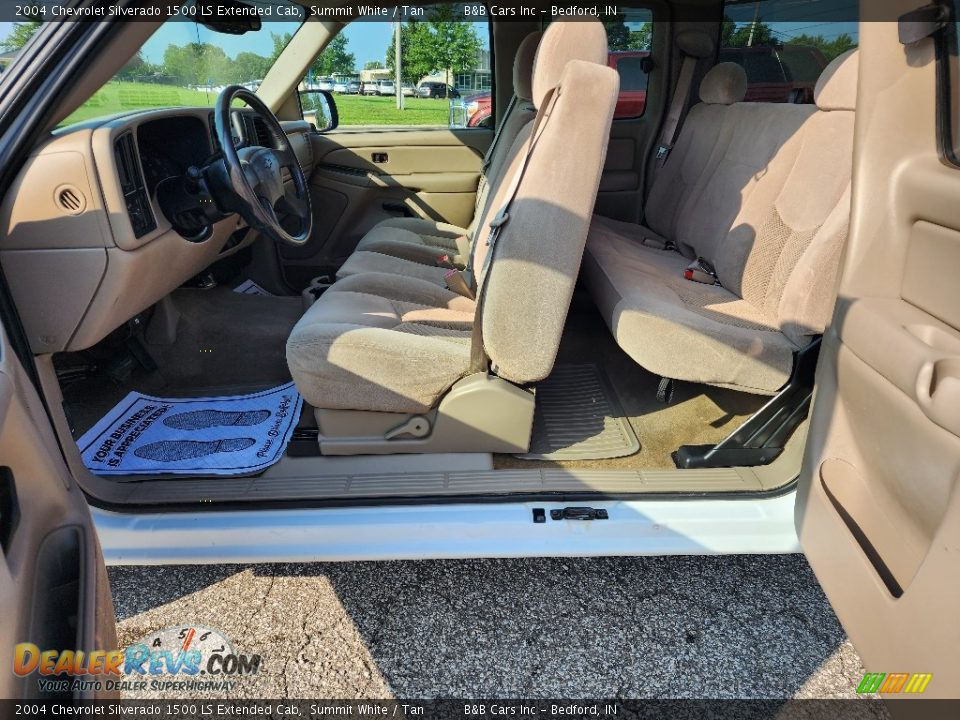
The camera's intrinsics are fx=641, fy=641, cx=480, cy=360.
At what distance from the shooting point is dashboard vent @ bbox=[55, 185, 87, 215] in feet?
4.58

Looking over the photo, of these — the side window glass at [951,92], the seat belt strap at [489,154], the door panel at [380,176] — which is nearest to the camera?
the side window glass at [951,92]

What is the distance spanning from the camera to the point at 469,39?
304 cm

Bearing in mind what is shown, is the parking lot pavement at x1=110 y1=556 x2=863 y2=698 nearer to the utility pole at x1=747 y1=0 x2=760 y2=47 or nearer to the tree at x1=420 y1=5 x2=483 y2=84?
the utility pole at x1=747 y1=0 x2=760 y2=47

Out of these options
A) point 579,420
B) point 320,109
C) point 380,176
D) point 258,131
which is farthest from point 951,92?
point 320,109

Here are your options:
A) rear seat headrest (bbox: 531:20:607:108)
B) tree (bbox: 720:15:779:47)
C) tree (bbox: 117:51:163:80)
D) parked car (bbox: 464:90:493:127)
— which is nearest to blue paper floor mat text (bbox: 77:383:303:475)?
tree (bbox: 117:51:163:80)

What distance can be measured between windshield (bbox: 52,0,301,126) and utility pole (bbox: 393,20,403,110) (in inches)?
17.7

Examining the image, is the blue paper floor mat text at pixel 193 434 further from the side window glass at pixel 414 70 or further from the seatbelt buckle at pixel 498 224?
the side window glass at pixel 414 70

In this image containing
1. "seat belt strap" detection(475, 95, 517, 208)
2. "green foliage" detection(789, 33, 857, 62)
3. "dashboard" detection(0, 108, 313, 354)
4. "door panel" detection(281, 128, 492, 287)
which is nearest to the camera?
"dashboard" detection(0, 108, 313, 354)

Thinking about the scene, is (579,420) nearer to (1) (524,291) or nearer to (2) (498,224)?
(1) (524,291)

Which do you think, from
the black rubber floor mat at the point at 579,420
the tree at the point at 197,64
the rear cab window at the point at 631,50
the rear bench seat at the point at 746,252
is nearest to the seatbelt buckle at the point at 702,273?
the rear bench seat at the point at 746,252

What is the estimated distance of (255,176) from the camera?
1.81 metres

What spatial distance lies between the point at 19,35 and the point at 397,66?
1.98 metres

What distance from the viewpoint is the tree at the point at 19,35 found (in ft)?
4.08

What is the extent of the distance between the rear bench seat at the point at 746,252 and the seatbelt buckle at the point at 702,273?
0.09 ft
